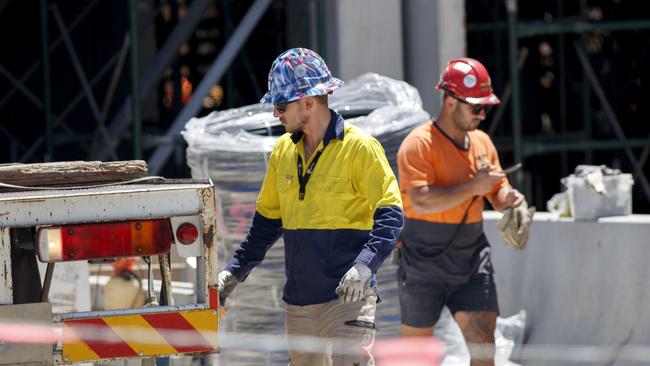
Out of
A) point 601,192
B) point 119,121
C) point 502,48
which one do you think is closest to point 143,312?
point 601,192

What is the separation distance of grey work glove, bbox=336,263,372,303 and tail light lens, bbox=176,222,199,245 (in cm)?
64

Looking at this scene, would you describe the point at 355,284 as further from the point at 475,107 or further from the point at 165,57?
the point at 165,57

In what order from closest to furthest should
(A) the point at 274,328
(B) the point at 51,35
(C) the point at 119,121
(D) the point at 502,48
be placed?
(A) the point at 274,328 → (C) the point at 119,121 → (B) the point at 51,35 → (D) the point at 502,48

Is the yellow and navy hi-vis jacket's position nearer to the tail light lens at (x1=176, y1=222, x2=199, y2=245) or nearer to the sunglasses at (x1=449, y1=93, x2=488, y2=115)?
the tail light lens at (x1=176, y1=222, x2=199, y2=245)

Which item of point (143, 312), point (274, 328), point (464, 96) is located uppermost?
point (464, 96)

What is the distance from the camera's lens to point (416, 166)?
6.63 meters

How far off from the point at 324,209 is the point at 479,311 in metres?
1.52

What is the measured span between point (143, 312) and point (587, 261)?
371 centimetres

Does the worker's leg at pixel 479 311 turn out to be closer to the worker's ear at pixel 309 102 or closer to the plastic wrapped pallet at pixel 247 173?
the plastic wrapped pallet at pixel 247 173

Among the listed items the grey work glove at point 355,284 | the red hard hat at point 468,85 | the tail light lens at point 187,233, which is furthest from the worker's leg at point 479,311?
the tail light lens at point 187,233

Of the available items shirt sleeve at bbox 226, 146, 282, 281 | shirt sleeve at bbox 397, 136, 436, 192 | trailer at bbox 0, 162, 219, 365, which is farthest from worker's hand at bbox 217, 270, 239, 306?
shirt sleeve at bbox 397, 136, 436, 192

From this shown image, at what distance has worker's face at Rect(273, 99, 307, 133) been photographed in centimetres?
548

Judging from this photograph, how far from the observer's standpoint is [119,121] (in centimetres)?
1429

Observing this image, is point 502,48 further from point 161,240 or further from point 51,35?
point 161,240
